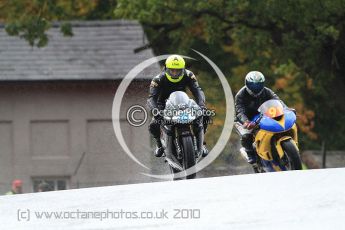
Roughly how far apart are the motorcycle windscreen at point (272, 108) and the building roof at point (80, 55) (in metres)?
18.5

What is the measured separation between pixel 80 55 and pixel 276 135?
20894 millimetres

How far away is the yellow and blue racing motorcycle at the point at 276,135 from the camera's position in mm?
14071

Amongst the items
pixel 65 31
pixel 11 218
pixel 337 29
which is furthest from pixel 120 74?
pixel 11 218

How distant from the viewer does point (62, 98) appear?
34312mm

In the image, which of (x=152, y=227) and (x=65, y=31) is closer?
A: (x=152, y=227)

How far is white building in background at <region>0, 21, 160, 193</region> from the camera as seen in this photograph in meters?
33.4

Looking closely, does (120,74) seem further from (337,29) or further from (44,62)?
(337,29)

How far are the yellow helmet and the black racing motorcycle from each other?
248 mm

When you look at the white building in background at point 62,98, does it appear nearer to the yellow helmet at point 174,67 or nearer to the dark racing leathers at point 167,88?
the dark racing leathers at point 167,88

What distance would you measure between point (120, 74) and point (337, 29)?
387 inches

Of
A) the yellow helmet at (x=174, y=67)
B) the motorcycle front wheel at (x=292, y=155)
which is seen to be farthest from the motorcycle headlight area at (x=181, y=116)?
the motorcycle front wheel at (x=292, y=155)

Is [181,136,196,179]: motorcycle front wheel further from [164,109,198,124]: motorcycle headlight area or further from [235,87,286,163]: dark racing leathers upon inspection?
[235,87,286,163]: dark racing leathers

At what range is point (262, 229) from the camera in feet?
23.8

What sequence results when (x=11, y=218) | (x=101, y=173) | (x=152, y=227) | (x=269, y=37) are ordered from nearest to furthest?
1. (x=152, y=227)
2. (x=11, y=218)
3. (x=269, y=37)
4. (x=101, y=173)
